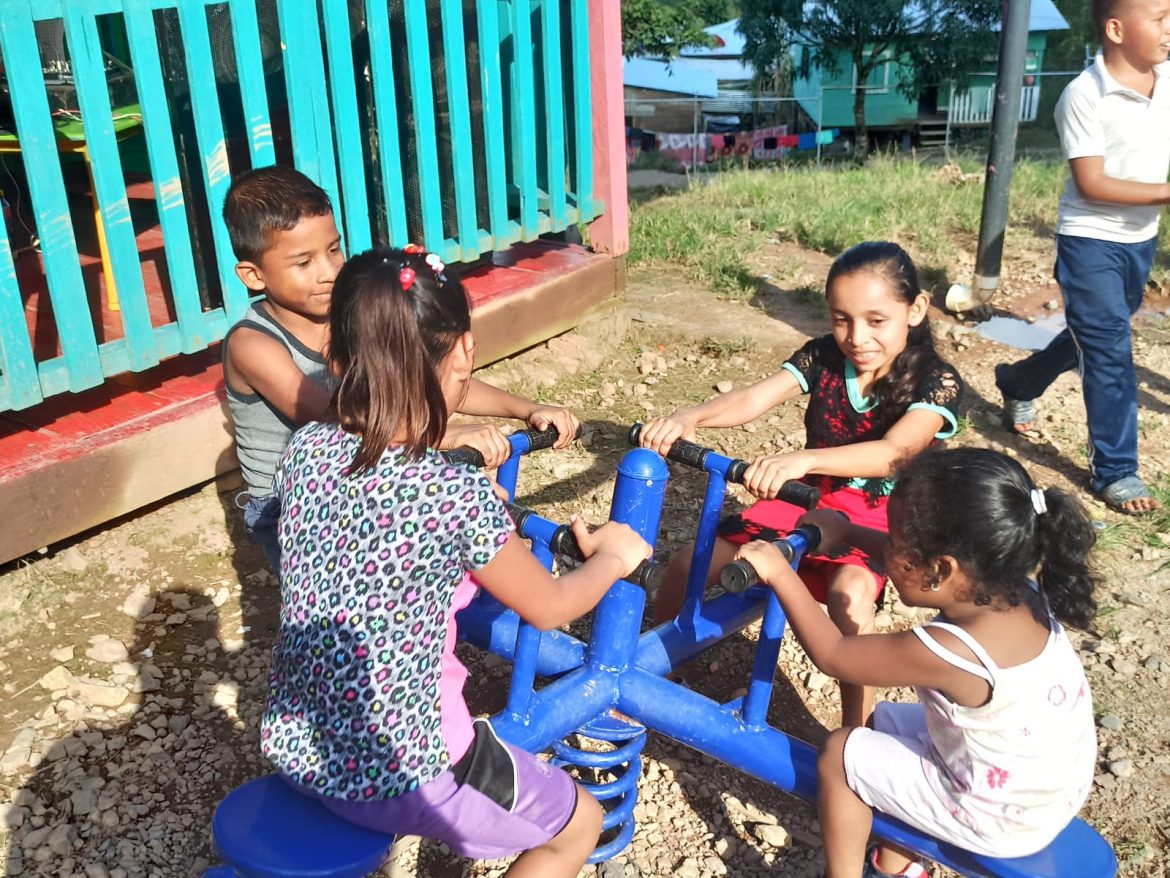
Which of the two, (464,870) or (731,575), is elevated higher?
(731,575)

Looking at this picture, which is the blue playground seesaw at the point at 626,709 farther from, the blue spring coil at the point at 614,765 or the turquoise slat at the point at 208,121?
the turquoise slat at the point at 208,121

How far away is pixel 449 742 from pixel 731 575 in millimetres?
611

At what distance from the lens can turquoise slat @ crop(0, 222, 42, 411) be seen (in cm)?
329

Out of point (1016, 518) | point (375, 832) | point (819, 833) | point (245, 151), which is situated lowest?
point (819, 833)

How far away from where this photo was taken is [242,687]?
10.2ft

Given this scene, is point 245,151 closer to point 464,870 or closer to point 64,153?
point 64,153

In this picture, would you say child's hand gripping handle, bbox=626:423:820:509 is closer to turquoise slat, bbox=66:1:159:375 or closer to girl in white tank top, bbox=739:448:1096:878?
girl in white tank top, bbox=739:448:1096:878

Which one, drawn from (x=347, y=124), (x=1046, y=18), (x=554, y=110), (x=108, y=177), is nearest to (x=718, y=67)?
(x=1046, y=18)

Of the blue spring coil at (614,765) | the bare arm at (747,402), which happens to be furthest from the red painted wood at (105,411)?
the blue spring coil at (614,765)

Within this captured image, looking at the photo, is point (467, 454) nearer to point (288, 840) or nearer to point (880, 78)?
point (288, 840)

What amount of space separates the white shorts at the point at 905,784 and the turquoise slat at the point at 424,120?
9.75ft

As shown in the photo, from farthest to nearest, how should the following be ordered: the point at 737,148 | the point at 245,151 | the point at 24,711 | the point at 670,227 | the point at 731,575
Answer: the point at 737,148 < the point at 670,227 < the point at 245,151 < the point at 24,711 < the point at 731,575

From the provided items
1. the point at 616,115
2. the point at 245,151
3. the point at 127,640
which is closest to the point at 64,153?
the point at 245,151

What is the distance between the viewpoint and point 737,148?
24.6 metres
